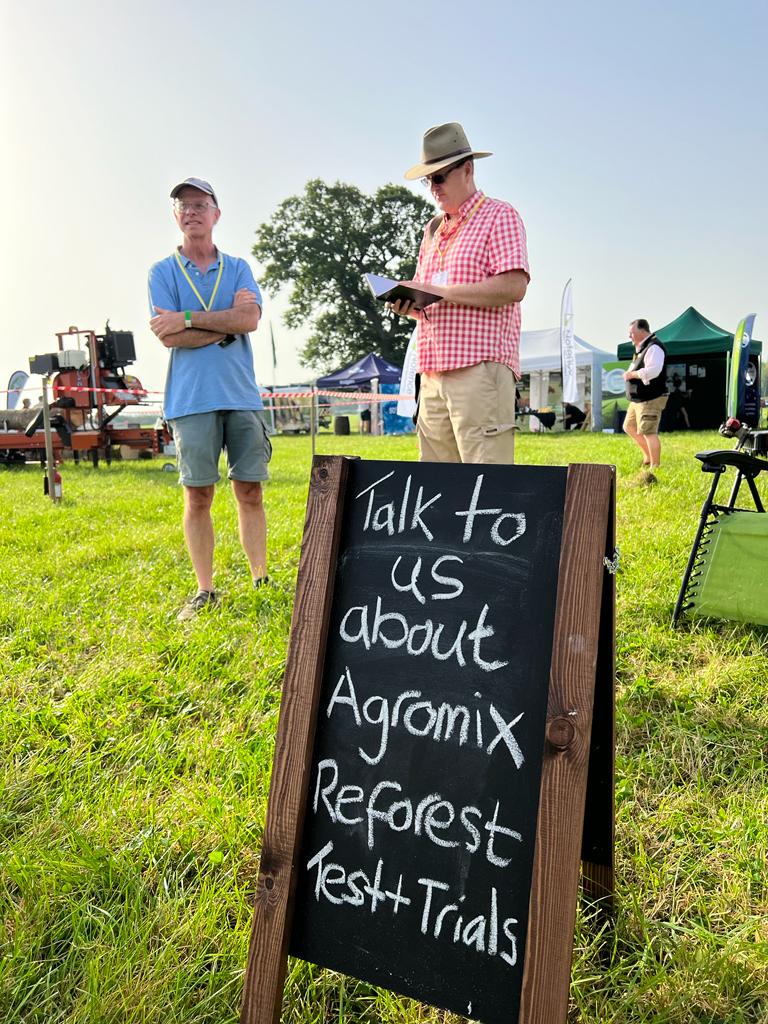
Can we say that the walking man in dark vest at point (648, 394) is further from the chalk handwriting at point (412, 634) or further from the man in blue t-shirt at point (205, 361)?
the chalk handwriting at point (412, 634)

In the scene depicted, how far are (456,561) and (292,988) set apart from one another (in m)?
0.87

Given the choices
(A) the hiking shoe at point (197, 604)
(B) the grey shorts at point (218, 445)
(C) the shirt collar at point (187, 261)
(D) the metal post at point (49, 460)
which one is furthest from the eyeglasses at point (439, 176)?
(D) the metal post at point (49, 460)

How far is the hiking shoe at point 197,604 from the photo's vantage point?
318 centimetres

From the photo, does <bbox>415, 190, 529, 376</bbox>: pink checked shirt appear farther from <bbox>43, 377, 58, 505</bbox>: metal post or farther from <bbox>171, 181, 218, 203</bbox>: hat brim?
<bbox>43, 377, 58, 505</bbox>: metal post

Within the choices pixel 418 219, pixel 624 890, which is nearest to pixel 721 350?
pixel 624 890

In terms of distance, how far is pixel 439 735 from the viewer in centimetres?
117

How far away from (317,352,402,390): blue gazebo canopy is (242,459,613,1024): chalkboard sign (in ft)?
76.5

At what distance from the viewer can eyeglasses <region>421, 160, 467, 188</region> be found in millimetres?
2459

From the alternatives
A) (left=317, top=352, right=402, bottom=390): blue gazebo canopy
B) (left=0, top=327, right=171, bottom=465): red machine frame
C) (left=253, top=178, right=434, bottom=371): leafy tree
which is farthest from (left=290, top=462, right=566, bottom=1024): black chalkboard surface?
(left=253, top=178, right=434, bottom=371): leafy tree

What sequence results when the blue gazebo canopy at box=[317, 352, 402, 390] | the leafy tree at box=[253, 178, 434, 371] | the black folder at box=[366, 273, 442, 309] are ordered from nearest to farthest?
the black folder at box=[366, 273, 442, 309]
the blue gazebo canopy at box=[317, 352, 402, 390]
the leafy tree at box=[253, 178, 434, 371]

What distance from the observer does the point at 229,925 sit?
1436 millimetres

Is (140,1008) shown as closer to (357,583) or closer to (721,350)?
(357,583)

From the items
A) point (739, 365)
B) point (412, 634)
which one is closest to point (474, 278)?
point (412, 634)

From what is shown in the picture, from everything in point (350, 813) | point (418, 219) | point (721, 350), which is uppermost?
point (418, 219)
